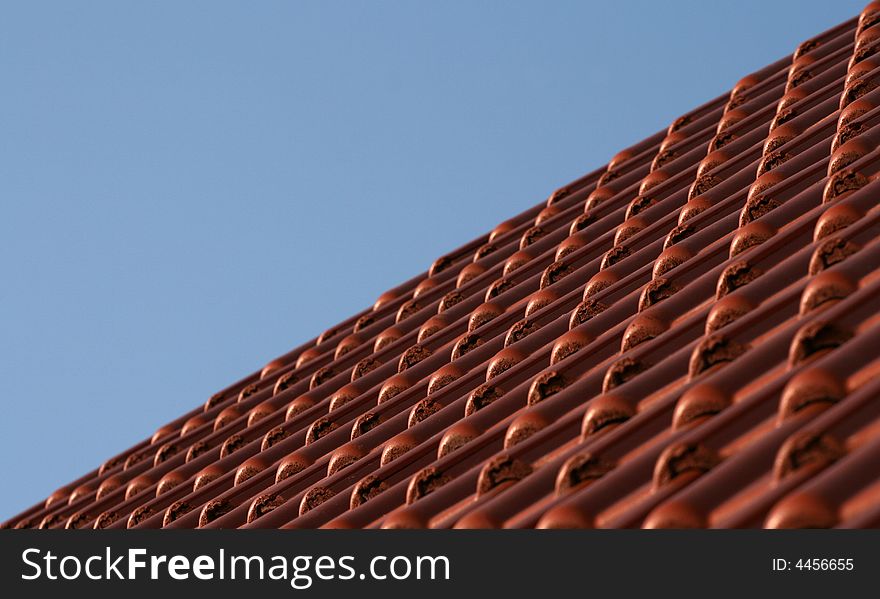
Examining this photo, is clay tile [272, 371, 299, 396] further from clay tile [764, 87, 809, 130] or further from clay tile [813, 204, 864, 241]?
clay tile [813, 204, 864, 241]

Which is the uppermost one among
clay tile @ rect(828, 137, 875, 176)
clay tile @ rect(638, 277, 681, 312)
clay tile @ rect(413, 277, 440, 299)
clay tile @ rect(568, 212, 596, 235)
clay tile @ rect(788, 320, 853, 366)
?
clay tile @ rect(413, 277, 440, 299)

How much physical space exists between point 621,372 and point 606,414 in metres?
0.32

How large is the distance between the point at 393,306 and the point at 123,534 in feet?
14.7

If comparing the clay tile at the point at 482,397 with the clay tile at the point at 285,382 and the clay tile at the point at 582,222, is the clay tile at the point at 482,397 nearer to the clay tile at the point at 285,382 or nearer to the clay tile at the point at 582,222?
the clay tile at the point at 582,222

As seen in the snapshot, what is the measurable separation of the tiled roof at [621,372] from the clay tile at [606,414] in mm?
11

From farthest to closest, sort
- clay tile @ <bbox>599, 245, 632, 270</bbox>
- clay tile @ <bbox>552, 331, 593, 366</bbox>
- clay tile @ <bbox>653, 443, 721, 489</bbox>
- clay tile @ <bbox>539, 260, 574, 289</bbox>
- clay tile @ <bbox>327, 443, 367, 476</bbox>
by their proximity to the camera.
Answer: clay tile @ <bbox>539, 260, 574, 289</bbox> < clay tile @ <bbox>599, 245, 632, 270</bbox> < clay tile @ <bbox>327, 443, 367, 476</bbox> < clay tile @ <bbox>552, 331, 593, 366</bbox> < clay tile @ <bbox>653, 443, 721, 489</bbox>

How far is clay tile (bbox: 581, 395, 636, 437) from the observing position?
170 inches

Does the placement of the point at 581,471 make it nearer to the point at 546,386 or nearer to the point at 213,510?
the point at 546,386

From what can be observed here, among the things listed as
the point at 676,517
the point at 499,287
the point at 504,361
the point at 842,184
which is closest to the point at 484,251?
the point at 499,287

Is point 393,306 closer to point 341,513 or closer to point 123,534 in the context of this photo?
point 341,513

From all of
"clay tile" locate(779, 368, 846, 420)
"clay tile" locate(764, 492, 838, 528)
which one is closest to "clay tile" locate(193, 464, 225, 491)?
"clay tile" locate(779, 368, 846, 420)

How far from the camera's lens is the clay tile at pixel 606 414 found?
431 cm

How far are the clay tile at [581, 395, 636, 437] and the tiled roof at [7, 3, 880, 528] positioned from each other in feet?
0.03

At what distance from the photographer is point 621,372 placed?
462 centimetres
